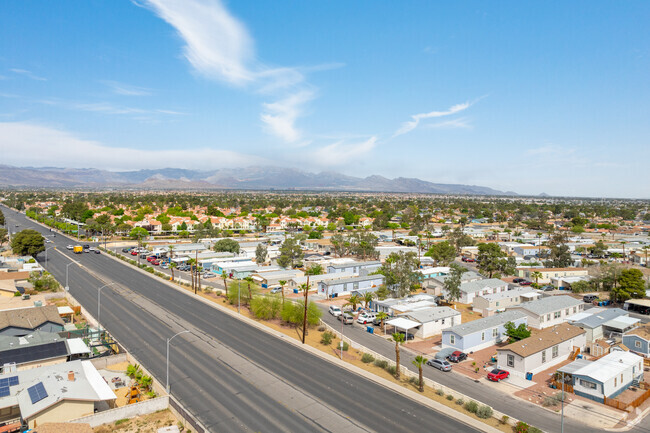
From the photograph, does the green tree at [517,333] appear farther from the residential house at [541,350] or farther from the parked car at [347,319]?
the parked car at [347,319]

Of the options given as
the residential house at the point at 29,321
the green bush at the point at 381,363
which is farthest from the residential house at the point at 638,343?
the residential house at the point at 29,321

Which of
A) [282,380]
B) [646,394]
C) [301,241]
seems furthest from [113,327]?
[301,241]

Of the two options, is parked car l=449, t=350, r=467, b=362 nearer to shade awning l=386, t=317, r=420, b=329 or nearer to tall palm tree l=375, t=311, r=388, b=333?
shade awning l=386, t=317, r=420, b=329

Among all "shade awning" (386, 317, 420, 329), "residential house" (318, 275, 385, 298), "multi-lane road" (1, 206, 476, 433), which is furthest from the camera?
"residential house" (318, 275, 385, 298)

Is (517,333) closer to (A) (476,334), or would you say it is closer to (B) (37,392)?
(A) (476,334)

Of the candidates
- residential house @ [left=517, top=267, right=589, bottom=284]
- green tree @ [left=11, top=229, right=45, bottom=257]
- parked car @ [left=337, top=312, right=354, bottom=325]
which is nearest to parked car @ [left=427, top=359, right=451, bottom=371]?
parked car @ [left=337, top=312, right=354, bottom=325]

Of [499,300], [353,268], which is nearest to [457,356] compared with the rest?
[499,300]

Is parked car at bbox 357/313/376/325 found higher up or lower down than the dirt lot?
lower down
